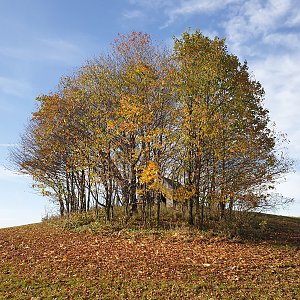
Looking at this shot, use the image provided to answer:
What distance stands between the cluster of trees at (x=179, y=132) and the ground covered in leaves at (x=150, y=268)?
317 cm

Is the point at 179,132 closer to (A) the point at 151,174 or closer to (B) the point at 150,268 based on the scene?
(A) the point at 151,174

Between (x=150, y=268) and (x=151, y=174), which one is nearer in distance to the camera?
(x=150, y=268)

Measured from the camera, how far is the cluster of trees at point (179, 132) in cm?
2086

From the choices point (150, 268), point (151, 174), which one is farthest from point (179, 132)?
point (150, 268)

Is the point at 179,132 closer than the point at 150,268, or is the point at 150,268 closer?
the point at 150,268

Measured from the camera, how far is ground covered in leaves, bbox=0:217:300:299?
10797 millimetres

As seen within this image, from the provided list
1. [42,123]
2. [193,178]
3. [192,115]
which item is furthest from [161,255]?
[42,123]

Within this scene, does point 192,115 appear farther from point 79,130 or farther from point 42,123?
point 42,123

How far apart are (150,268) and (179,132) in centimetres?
1005

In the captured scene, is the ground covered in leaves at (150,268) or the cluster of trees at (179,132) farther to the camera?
the cluster of trees at (179,132)

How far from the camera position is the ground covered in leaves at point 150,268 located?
35.4 ft

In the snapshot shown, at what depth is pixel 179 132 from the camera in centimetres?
2175

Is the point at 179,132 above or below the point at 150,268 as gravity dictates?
above

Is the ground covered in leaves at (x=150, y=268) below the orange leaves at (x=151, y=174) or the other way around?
below
